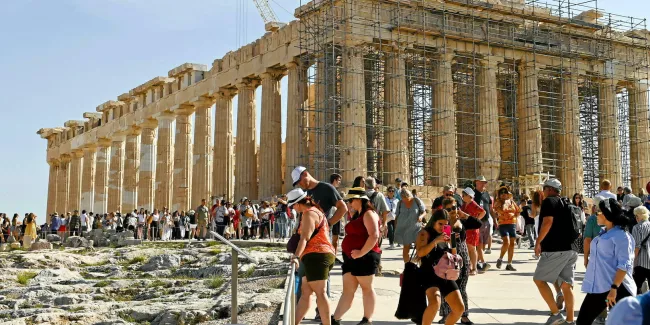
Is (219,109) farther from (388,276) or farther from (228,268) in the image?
(388,276)

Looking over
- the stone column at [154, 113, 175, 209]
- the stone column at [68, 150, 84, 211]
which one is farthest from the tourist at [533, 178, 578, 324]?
Answer: the stone column at [68, 150, 84, 211]

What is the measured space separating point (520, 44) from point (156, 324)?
2598cm

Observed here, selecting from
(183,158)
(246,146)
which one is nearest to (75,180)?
(183,158)

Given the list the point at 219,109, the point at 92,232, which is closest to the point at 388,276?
the point at 92,232

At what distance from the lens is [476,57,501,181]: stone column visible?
3366 centimetres

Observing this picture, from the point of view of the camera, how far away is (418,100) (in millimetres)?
37125

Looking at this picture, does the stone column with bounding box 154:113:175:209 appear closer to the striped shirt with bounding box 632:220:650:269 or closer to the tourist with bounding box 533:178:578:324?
the tourist with bounding box 533:178:578:324

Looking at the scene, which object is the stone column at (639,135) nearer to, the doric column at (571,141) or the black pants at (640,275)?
the doric column at (571,141)

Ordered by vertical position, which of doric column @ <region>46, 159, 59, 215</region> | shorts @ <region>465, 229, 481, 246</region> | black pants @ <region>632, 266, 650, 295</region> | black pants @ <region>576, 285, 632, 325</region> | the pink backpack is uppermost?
doric column @ <region>46, 159, 59, 215</region>

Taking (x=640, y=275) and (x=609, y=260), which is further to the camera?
(x=640, y=275)

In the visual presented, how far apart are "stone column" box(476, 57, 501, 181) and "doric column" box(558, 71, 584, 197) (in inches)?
120

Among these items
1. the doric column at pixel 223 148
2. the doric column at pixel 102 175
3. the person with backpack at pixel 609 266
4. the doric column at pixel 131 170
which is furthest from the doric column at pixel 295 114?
the person with backpack at pixel 609 266

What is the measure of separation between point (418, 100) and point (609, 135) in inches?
319

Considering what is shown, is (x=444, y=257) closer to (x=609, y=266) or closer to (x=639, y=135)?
(x=609, y=266)
